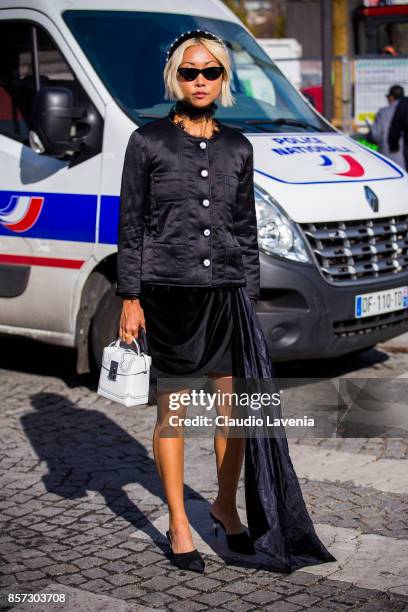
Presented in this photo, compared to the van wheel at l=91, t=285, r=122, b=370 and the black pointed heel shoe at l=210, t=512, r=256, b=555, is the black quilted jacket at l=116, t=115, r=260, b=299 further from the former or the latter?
the van wheel at l=91, t=285, r=122, b=370

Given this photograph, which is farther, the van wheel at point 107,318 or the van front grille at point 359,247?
the van wheel at point 107,318

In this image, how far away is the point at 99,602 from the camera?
389 cm

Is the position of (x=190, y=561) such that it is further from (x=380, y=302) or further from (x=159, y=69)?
(x=159, y=69)

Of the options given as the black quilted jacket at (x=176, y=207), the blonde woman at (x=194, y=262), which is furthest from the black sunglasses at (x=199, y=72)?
the black quilted jacket at (x=176, y=207)

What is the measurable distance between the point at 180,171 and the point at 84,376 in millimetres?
3532

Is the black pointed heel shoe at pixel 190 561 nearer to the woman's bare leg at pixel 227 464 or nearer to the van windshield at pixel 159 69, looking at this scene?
the woman's bare leg at pixel 227 464

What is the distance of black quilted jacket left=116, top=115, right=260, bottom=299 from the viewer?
4.00 m

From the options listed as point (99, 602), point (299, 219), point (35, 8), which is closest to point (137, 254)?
point (99, 602)

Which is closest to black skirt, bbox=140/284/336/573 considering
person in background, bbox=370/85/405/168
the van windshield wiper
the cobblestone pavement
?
the cobblestone pavement

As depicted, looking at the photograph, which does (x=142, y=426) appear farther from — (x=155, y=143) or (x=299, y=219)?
(x=155, y=143)

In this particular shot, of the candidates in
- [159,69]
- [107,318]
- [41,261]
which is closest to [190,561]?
[107,318]

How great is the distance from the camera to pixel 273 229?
614cm

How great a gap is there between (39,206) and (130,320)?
2791 millimetres

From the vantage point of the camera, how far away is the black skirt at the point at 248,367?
404cm
